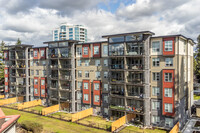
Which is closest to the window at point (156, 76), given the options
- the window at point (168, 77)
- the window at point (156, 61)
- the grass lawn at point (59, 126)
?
the window at point (168, 77)

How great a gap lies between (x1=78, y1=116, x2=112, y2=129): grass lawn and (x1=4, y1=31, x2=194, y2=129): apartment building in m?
2.09

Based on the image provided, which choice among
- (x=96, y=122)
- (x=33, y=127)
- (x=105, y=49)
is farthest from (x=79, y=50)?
(x=33, y=127)

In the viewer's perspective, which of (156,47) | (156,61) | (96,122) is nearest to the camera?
(156,47)

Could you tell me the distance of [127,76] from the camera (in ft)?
135

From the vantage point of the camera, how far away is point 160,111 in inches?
1487

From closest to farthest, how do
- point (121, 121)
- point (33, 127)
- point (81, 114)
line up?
point (33, 127)
point (121, 121)
point (81, 114)

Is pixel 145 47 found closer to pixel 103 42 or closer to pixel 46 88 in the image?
pixel 103 42

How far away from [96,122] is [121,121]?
6455 mm

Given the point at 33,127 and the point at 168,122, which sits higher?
the point at 168,122

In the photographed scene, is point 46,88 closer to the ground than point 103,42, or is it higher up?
closer to the ground

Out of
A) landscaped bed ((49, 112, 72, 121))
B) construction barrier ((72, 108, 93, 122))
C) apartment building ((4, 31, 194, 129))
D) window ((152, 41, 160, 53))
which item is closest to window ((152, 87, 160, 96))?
apartment building ((4, 31, 194, 129))

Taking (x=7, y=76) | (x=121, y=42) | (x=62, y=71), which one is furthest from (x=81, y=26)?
(x=121, y=42)

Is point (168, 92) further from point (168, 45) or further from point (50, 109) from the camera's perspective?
point (50, 109)

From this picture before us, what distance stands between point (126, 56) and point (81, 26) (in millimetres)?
146421
